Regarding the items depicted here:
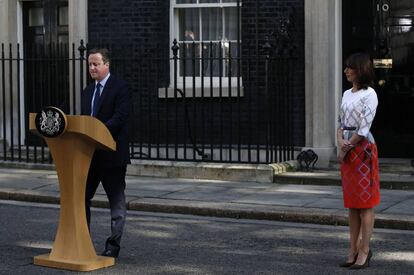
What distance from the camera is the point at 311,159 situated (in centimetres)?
1184

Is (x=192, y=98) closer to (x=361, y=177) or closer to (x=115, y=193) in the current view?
(x=115, y=193)

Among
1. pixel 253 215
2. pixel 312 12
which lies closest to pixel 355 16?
pixel 312 12

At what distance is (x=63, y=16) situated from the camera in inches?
567

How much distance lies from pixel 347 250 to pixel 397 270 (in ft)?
2.87

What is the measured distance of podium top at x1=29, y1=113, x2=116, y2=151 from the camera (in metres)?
6.66

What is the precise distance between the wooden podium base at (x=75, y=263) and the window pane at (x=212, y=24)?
674 cm

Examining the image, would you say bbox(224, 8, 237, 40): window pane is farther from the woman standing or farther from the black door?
the woman standing

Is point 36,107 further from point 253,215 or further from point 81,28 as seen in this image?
point 253,215

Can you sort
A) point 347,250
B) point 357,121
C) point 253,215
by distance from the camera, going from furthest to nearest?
1. point 253,215
2. point 347,250
3. point 357,121

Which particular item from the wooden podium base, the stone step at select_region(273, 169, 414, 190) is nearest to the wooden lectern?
the wooden podium base

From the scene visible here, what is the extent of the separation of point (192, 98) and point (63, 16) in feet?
10.1

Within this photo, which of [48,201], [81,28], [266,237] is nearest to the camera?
[266,237]

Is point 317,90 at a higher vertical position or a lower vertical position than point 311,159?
higher

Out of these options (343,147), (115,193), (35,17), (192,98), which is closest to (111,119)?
(115,193)
